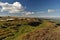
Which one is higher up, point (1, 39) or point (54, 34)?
point (54, 34)

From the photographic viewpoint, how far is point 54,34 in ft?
174

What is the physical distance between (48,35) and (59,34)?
5.24 m

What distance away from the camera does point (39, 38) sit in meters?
49.0

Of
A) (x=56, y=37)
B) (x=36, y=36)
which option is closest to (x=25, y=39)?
(x=36, y=36)

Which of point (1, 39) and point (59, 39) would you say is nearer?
point (59, 39)

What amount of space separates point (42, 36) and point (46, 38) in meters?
2.36

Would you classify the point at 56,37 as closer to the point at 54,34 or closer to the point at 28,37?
the point at 54,34

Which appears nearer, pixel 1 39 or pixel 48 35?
pixel 48 35

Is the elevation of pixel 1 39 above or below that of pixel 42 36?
below

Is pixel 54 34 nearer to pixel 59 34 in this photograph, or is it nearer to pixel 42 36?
pixel 59 34

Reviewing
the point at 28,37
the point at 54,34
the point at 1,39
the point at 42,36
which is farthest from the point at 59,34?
the point at 1,39

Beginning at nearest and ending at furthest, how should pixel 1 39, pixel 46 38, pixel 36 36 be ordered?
pixel 46 38, pixel 36 36, pixel 1 39

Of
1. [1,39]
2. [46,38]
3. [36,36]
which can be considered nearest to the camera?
[46,38]

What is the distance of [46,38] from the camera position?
4803 cm
